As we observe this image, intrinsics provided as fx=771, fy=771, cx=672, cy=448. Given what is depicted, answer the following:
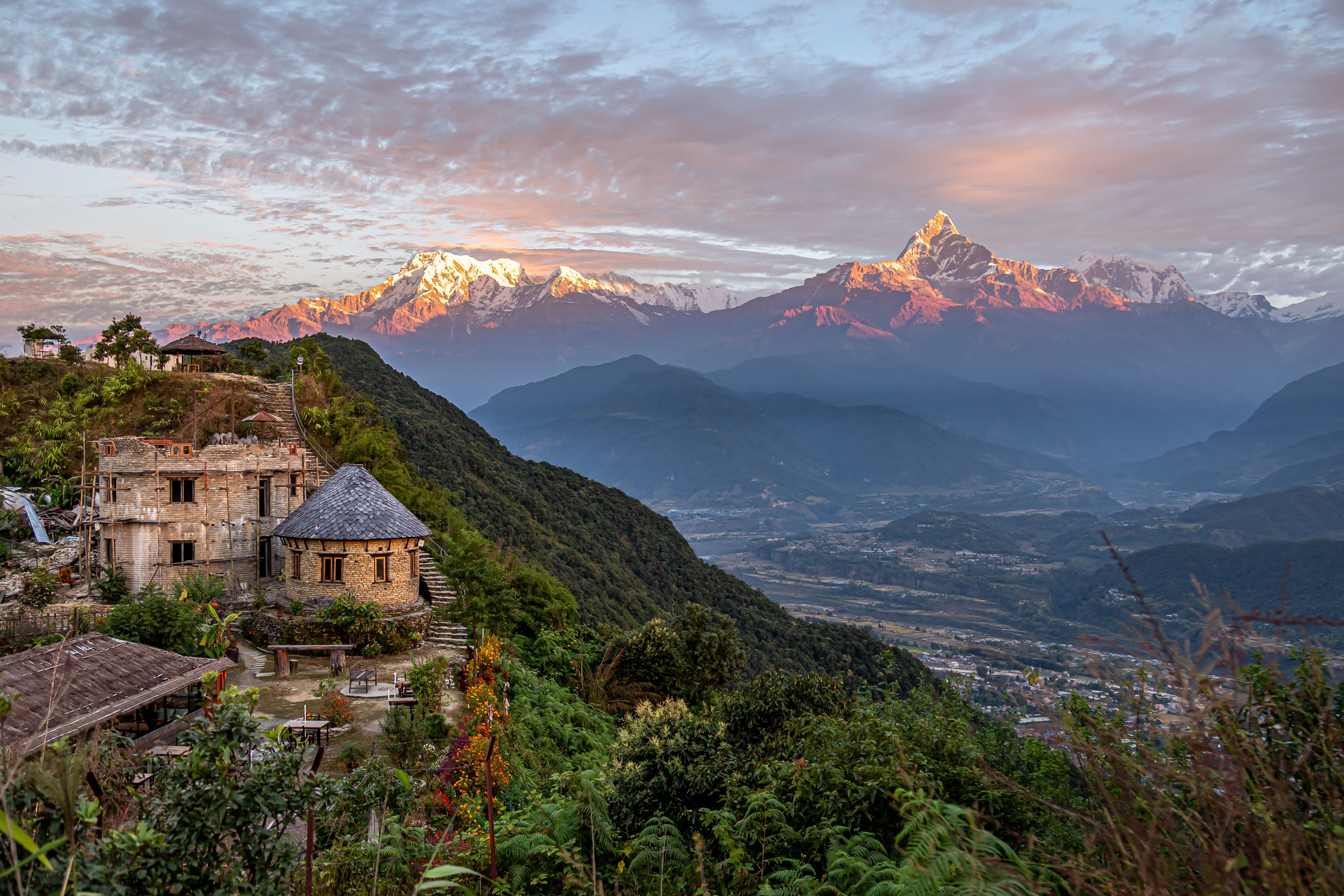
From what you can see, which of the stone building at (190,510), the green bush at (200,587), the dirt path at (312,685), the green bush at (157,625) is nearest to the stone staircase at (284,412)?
the stone building at (190,510)

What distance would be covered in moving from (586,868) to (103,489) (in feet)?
78.1

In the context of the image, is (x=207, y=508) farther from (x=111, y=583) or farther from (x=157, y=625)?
(x=157, y=625)

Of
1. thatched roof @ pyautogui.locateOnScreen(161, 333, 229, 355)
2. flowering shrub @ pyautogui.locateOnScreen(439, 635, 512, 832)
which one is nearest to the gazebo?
thatched roof @ pyautogui.locateOnScreen(161, 333, 229, 355)

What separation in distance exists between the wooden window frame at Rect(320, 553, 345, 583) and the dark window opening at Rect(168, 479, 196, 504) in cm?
546

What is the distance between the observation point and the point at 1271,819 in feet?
9.86

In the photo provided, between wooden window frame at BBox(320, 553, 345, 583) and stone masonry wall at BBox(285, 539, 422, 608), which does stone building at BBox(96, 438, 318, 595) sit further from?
wooden window frame at BBox(320, 553, 345, 583)

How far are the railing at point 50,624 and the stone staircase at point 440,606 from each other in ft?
28.3

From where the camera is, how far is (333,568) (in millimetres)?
23359

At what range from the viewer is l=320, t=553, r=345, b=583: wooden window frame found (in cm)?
2328

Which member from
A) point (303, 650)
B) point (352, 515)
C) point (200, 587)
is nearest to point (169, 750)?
point (303, 650)

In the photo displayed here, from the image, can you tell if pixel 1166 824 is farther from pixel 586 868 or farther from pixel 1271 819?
pixel 586 868

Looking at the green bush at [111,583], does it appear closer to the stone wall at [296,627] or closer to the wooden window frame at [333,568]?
the stone wall at [296,627]

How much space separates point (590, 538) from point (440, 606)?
29999mm

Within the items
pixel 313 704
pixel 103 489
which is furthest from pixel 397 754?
pixel 103 489
